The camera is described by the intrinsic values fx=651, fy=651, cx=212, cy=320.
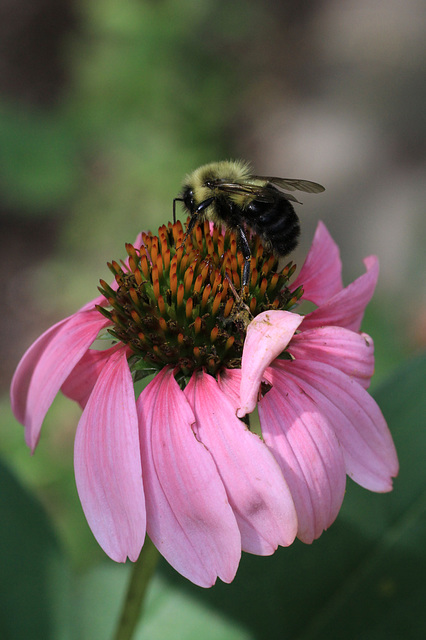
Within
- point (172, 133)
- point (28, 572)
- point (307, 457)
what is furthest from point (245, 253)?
point (172, 133)

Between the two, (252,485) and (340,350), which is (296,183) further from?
(252,485)

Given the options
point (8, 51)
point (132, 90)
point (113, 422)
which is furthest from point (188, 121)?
point (113, 422)

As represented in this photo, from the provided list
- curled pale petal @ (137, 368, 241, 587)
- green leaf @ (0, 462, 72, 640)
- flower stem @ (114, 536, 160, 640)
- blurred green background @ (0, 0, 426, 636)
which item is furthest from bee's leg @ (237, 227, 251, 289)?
blurred green background @ (0, 0, 426, 636)

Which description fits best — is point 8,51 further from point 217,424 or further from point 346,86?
point 217,424

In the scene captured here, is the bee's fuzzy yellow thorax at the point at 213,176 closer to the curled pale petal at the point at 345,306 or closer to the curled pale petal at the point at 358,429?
the curled pale petal at the point at 345,306

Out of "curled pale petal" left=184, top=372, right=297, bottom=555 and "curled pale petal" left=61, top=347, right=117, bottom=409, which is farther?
"curled pale petal" left=61, top=347, right=117, bottom=409

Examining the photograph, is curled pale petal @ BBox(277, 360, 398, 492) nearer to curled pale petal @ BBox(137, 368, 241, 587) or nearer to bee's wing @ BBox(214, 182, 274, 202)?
curled pale petal @ BBox(137, 368, 241, 587)
